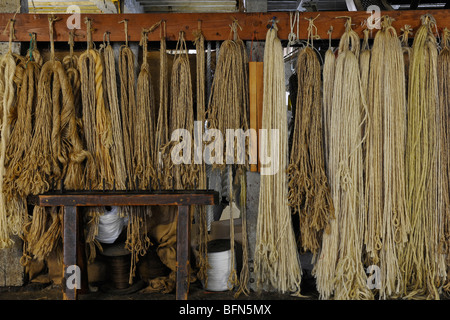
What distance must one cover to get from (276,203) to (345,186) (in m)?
0.49

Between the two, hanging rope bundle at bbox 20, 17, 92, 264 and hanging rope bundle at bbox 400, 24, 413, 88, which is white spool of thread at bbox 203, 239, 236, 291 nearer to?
hanging rope bundle at bbox 20, 17, 92, 264

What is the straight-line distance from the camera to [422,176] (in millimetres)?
2717

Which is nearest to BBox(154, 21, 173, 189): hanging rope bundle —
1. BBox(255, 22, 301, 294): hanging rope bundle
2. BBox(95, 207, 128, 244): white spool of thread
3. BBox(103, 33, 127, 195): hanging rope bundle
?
BBox(103, 33, 127, 195): hanging rope bundle

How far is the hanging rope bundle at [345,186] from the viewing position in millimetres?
2701

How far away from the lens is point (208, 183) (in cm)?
322

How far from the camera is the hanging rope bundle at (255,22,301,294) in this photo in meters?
2.78

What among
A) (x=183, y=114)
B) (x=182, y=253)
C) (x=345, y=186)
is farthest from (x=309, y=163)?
(x=182, y=253)

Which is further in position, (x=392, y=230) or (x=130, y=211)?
(x=130, y=211)

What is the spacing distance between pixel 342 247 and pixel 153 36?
6.77ft

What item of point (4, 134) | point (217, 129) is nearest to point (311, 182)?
point (217, 129)

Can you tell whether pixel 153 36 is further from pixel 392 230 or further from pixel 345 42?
pixel 392 230

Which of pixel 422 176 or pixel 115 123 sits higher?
pixel 115 123

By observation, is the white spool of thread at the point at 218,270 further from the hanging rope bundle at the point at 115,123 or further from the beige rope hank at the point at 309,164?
the hanging rope bundle at the point at 115,123

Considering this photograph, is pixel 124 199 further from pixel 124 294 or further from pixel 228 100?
pixel 228 100
